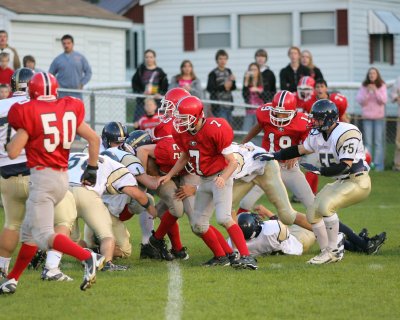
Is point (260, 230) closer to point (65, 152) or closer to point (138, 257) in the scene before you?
point (138, 257)

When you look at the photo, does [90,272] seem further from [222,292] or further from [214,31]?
[214,31]

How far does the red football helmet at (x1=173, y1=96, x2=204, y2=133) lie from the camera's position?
886cm

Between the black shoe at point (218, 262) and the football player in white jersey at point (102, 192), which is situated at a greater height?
the football player in white jersey at point (102, 192)

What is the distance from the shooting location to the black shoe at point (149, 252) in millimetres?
10047

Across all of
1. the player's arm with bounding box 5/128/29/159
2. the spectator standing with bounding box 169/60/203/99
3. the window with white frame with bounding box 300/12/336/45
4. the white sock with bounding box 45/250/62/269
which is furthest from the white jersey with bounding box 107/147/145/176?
the window with white frame with bounding box 300/12/336/45

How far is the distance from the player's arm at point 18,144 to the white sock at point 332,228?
3.17 metres

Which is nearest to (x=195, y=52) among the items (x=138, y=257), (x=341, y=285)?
(x=138, y=257)

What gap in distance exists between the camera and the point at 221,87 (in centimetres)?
1828

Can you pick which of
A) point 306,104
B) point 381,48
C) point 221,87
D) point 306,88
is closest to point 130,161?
point 306,104

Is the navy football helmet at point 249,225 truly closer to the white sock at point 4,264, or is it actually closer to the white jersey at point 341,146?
the white jersey at point 341,146

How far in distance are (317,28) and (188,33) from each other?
3336 millimetres

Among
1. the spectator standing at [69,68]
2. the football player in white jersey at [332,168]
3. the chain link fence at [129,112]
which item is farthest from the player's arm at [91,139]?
the spectator standing at [69,68]

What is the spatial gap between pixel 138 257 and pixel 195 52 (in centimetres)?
1703

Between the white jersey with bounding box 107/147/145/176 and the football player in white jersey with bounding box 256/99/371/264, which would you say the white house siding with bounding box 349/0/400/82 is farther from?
the white jersey with bounding box 107/147/145/176
